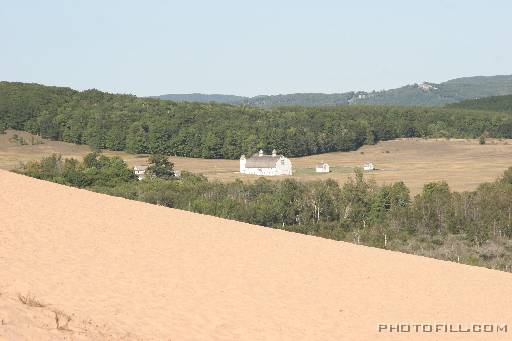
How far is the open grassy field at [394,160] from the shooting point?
111562 millimetres

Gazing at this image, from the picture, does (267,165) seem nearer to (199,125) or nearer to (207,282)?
(199,125)

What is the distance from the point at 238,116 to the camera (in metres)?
170

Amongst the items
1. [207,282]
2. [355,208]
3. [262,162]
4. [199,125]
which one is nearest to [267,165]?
[262,162]

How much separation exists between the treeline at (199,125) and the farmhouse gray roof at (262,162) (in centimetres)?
2387

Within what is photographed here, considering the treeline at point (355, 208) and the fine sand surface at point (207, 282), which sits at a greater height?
the fine sand surface at point (207, 282)

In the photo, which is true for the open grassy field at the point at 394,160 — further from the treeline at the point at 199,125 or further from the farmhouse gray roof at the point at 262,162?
the treeline at the point at 199,125

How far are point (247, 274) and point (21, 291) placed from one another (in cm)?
751

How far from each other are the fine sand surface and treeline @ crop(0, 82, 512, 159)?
11579 centimetres

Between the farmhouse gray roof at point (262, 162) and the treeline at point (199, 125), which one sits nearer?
the farmhouse gray roof at point (262, 162)

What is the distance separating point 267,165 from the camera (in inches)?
4715

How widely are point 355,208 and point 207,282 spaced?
155 ft

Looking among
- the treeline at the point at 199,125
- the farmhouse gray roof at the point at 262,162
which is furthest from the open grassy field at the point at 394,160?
the treeline at the point at 199,125

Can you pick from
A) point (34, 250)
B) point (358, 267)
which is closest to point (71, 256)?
point (34, 250)

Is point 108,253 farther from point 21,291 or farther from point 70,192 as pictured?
point 70,192
